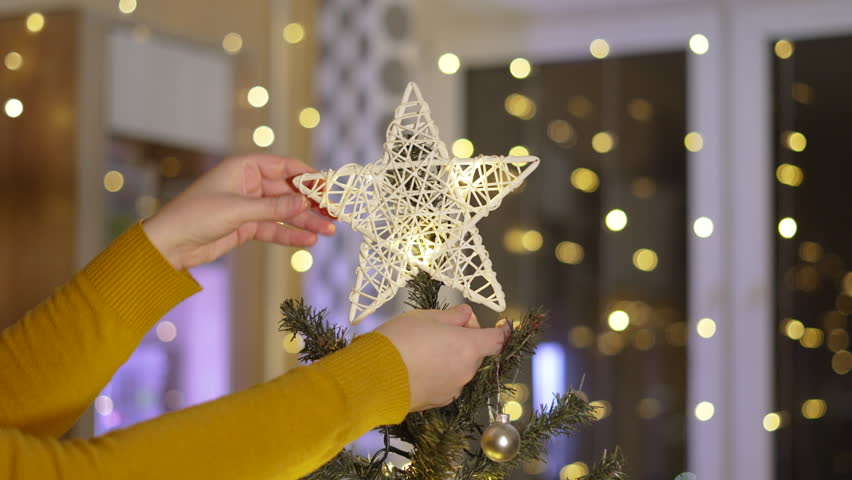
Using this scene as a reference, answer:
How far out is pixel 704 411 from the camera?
246 cm

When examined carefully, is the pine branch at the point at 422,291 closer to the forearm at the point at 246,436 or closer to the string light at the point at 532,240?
the forearm at the point at 246,436

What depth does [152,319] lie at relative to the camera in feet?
2.60

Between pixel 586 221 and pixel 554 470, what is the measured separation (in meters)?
0.79

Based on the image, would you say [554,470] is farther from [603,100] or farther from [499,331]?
[499,331]

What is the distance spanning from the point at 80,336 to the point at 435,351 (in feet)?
1.17

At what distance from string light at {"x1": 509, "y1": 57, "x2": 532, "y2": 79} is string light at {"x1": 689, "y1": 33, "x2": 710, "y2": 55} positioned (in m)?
0.51

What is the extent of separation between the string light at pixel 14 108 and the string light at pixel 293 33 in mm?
950

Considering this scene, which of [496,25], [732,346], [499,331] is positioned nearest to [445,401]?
[499,331]

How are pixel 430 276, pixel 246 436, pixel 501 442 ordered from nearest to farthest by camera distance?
pixel 246 436 → pixel 501 442 → pixel 430 276

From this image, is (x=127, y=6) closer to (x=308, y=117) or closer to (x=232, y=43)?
(x=232, y=43)

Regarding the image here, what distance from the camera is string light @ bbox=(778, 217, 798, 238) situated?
2.41 meters

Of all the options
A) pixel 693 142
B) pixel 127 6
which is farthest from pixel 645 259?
pixel 127 6

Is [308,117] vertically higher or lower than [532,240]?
higher

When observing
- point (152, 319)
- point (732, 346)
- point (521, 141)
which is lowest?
point (732, 346)
